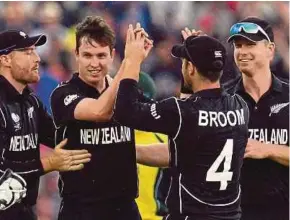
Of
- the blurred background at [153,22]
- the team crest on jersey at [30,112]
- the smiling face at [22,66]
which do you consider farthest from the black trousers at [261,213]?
the blurred background at [153,22]

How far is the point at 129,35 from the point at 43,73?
4335 millimetres

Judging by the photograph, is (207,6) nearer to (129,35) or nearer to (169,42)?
(169,42)

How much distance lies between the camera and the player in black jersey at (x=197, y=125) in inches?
195

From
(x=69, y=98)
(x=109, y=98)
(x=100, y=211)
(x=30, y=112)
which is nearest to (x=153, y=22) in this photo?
(x=30, y=112)

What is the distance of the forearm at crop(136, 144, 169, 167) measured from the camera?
5828mm

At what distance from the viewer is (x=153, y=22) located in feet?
33.4

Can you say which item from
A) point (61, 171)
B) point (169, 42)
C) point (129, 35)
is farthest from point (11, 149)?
point (169, 42)

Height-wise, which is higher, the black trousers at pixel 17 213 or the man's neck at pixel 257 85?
the man's neck at pixel 257 85

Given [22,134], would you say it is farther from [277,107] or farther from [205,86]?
[277,107]

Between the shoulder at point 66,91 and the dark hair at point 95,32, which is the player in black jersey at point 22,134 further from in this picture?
the dark hair at point 95,32

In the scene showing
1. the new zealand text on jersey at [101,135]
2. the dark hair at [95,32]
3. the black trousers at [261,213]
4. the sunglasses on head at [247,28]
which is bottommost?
the black trousers at [261,213]

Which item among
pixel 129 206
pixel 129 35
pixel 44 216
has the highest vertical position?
pixel 129 35

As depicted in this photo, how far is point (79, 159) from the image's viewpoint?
17.7 feet

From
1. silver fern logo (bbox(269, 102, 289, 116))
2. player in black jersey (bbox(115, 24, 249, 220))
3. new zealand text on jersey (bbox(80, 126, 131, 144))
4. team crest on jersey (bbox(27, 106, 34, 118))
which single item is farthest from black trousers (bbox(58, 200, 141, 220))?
silver fern logo (bbox(269, 102, 289, 116))
